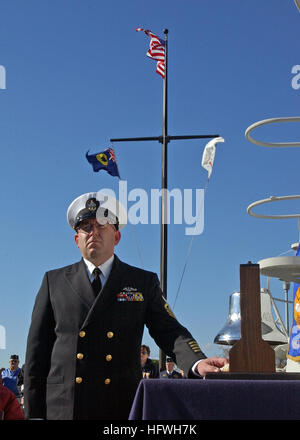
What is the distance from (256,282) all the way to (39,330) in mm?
1573

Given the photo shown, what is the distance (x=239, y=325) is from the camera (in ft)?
11.5

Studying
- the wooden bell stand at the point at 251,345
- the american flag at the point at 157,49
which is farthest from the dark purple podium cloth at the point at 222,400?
the american flag at the point at 157,49

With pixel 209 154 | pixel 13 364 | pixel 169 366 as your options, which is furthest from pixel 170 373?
pixel 209 154

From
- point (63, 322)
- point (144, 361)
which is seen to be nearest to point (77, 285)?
point (63, 322)

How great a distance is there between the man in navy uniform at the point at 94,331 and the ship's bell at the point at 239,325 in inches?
15.9

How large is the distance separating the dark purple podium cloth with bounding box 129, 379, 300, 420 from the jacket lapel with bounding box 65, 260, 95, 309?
4.55ft

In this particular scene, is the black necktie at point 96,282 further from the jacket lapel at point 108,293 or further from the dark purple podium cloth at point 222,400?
the dark purple podium cloth at point 222,400

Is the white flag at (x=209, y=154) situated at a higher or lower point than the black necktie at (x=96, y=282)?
higher

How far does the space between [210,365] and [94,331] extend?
0.90 m

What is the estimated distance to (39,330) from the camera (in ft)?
11.5

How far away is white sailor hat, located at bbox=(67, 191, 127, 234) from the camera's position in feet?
12.1

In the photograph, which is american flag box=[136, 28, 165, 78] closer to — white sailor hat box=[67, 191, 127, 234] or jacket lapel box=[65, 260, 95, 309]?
white sailor hat box=[67, 191, 127, 234]

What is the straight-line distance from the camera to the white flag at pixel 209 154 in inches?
586

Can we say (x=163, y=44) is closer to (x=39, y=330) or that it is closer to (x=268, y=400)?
(x=39, y=330)
